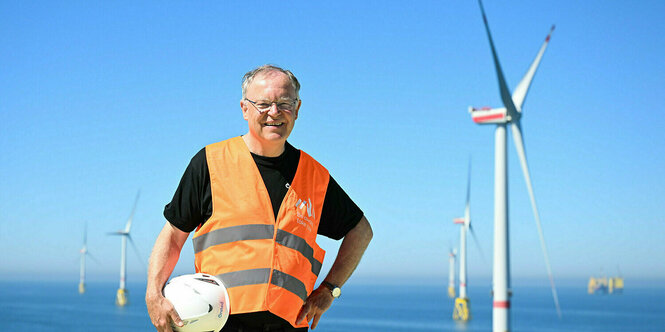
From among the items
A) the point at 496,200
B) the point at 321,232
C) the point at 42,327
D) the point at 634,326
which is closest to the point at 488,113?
the point at 496,200

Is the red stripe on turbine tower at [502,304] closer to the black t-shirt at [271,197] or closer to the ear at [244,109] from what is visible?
the black t-shirt at [271,197]

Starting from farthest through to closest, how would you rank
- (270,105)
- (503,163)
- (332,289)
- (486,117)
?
(486,117) → (503,163) → (332,289) → (270,105)

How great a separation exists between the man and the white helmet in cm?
4

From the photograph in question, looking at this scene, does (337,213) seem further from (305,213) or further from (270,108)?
(270,108)

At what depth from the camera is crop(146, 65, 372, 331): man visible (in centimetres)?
278

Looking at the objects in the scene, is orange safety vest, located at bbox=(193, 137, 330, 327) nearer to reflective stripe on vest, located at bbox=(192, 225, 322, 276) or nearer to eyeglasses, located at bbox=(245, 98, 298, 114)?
reflective stripe on vest, located at bbox=(192, 225, 322, 276)

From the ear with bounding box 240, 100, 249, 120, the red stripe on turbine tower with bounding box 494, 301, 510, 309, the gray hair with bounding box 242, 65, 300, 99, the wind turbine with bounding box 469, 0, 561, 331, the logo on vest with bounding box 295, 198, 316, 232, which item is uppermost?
the gray hair with bounding box 242, 65, 300, 99

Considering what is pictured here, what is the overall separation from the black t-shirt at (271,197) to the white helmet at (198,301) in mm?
275

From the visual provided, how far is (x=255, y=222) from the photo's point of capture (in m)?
2.81

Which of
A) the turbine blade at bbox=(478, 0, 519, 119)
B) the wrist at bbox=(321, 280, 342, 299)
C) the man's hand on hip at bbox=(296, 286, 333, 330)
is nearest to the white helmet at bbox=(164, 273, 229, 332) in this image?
the man's hand on hip at bbox=(296, 286, 333, 330)

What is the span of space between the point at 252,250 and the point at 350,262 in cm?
64

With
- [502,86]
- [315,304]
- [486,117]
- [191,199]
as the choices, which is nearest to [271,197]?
[191,199]

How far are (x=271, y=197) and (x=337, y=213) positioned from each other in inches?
17.3

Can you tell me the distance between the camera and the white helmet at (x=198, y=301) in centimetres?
263
